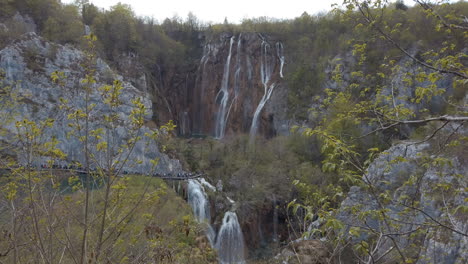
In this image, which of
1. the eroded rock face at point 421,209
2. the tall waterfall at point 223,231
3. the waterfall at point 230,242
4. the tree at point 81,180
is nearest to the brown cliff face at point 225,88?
the tall waterfall at point 223,231

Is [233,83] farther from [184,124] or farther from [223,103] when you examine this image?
[184,124]

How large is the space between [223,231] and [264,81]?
18.4 meters

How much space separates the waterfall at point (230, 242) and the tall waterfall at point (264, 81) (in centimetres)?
1280

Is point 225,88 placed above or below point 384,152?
above

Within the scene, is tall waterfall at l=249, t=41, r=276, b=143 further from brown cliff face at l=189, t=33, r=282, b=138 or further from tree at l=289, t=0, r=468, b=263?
tree at l=289, t=0, r=468, b=263

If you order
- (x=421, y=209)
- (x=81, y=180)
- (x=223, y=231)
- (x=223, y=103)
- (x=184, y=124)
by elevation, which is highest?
(x=223, y=103)

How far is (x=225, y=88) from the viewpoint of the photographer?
31.8m

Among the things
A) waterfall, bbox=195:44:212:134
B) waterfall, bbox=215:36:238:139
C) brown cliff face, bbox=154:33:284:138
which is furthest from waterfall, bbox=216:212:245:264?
waterfall, bbox=195:44:212:134

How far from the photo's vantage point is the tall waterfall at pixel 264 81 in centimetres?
2866

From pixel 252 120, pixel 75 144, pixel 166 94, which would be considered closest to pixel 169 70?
pixel 166 94

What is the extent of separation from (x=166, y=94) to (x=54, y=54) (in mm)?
13324

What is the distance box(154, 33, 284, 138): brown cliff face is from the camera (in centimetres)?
→ 3000

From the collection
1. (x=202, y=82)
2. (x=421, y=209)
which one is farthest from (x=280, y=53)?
(x=421, y=209)

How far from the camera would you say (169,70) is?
116ft
